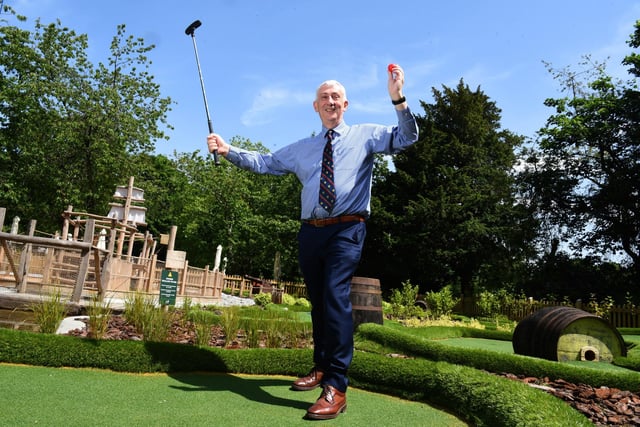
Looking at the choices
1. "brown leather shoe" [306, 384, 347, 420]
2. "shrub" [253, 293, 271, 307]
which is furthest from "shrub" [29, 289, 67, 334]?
"shrub" [253, 293, 271, 307]

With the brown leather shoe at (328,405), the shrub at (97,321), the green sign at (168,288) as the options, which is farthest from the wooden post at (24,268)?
the brown leather shoe at (328,405)

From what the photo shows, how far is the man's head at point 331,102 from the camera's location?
374 cm

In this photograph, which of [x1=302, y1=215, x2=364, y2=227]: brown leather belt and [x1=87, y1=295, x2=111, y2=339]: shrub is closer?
[x1=302, y1=215, x2=364, y2=227]: brown leather belt

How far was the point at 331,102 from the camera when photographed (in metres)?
3.74

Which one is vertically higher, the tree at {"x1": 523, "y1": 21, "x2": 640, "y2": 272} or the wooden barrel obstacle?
the tree at {"x1": 523, "y1": 21, "x2": 640, "y2": 272}

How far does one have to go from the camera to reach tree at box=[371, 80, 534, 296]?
91.6ft

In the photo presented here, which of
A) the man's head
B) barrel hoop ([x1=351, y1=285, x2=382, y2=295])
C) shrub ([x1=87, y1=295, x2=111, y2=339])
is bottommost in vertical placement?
shrub ([x1=87, y1=295, x2=111, y2=339])

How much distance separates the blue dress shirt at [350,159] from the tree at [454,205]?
24637mm

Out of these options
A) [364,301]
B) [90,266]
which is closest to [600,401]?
[364,301]

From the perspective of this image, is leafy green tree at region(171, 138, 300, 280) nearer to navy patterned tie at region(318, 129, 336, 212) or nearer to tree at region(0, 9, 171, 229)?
tree at region(0, 9, 171, 229)

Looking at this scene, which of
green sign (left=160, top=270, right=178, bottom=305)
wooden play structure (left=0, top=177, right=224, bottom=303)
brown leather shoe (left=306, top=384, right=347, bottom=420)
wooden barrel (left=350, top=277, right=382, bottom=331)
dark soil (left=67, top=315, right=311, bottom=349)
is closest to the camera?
brown leather shoe (left=306, top=384, right=347, bottom=420)

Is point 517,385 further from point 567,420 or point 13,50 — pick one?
point 13,50

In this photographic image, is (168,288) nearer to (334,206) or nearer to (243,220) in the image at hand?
(334,206)

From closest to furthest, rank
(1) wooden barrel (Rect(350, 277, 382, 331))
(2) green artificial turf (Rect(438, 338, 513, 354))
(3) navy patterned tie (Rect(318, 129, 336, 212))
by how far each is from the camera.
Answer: (3) navy patterned tie (Rect(318, 129, 336, 212)) → (1) wooden barrel (Rect(350, 277, 382, 331)) → (2) green artificial turf (Rect(438, 338, 513, 354))
